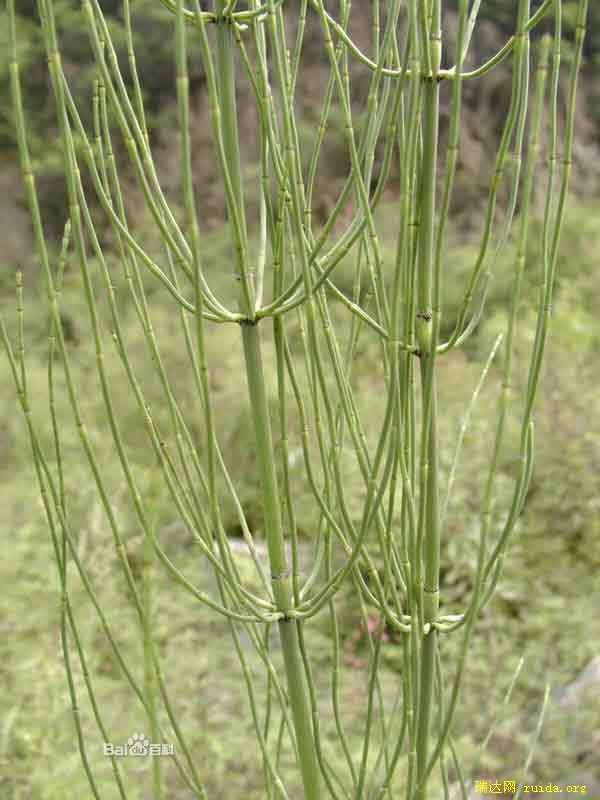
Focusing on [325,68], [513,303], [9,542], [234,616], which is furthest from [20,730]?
[325,68]

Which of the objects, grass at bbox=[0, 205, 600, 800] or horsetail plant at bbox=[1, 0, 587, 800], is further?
grass at bbox=[0, 205, 600, 800]

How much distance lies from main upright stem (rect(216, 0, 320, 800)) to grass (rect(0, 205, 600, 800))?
24.9 inches

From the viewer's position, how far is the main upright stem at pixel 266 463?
0.61 meters

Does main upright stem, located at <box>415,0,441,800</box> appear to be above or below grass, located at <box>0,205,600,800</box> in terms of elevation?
above

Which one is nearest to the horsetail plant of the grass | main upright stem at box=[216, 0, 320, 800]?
main upright stem at box=[216, 0, 320, 800]

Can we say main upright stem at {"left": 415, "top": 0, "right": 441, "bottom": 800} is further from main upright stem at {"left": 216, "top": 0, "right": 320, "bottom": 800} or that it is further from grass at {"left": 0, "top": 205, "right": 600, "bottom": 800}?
grass at {"left": 0, "top": 205, "right": 600, "bottom": 800}

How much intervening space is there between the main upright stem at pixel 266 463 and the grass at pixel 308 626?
2.07 ft

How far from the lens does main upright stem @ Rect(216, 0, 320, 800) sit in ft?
2.00

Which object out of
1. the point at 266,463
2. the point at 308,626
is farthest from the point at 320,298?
the point at 308,626

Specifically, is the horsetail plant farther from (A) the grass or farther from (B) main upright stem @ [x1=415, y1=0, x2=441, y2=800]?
(A) the grass

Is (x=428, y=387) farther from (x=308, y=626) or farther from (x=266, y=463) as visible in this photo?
(x=308, y=626)

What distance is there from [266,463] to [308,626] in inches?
66.4

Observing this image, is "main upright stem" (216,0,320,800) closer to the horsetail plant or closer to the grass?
the horsetail plant

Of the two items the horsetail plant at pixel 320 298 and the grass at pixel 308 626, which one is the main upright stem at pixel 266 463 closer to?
the horsetail plant at pixel 320 298
